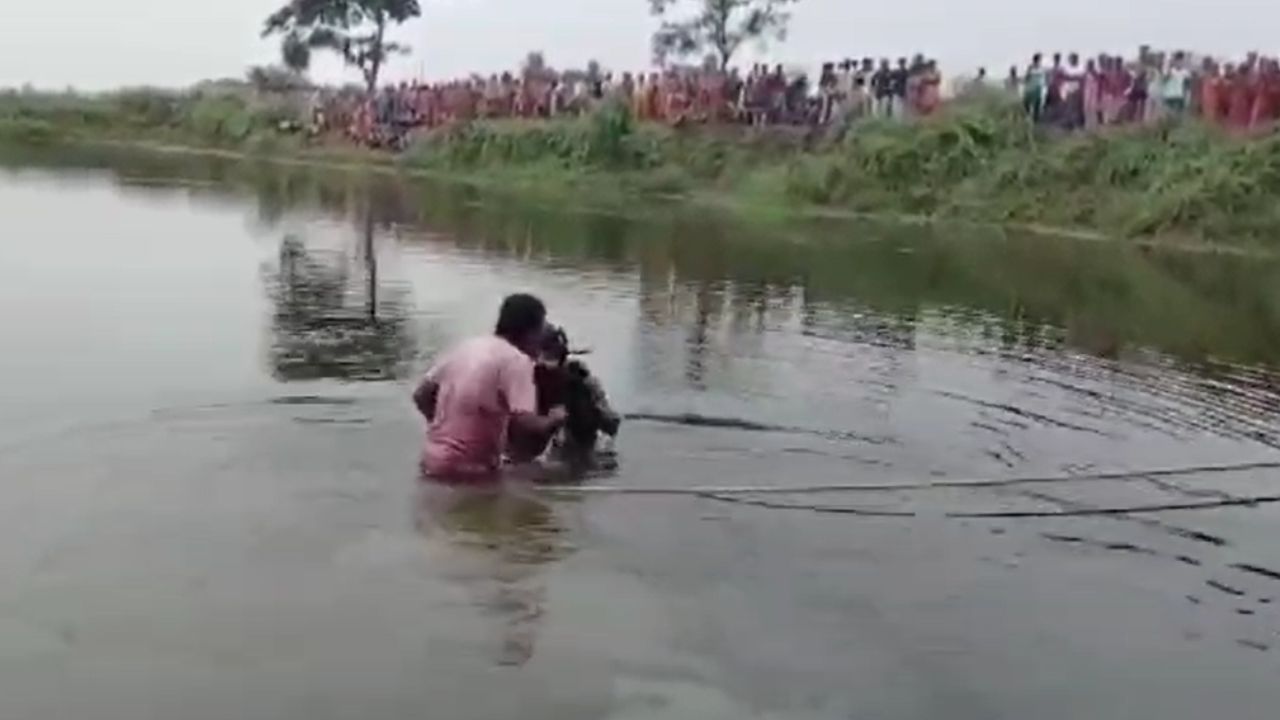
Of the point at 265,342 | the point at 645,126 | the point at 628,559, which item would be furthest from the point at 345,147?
the point at 628,559

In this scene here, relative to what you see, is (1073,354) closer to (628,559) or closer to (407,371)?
(407,371)

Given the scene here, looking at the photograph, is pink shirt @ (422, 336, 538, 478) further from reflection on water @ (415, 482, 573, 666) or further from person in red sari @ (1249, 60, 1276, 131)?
person in red sari @ (1249, 60, 1276, 131)

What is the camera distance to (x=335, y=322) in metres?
16.7

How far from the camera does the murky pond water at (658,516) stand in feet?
23.0

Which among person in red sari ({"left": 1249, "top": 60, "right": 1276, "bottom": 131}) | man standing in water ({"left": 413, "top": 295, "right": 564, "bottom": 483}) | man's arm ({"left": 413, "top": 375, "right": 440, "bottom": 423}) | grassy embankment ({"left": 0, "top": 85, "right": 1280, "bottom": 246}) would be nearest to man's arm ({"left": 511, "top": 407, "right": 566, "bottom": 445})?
man standing in water ({"left": 413, "top": 295, "right": 564, "bottom": 483})

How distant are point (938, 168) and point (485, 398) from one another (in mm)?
25997

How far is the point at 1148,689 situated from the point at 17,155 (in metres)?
51.1

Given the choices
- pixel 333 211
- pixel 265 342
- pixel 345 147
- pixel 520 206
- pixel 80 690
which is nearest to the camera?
pixel 80 690

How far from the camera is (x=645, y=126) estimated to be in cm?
4100

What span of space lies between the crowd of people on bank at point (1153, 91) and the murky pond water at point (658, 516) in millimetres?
11182

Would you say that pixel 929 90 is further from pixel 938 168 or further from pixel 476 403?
pixel 476 403

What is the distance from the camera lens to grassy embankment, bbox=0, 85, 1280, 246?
96.4 ft

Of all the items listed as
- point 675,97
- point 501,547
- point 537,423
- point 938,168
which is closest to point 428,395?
point 537,423

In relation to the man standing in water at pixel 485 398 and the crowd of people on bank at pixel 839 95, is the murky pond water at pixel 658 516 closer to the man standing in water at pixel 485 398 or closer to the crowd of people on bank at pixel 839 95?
the man standing in water at pixel 485 398
